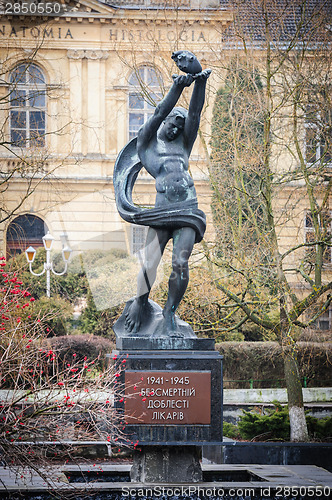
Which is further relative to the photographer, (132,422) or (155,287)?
(155,287)

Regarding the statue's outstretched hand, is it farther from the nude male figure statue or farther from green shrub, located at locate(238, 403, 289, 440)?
green shrub, located at locate(238, 403, 289, 440)

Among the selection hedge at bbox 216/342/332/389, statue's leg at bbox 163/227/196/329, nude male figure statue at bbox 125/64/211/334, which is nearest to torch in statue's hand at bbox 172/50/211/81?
nude male figure statue at bbox 125/64/211/334

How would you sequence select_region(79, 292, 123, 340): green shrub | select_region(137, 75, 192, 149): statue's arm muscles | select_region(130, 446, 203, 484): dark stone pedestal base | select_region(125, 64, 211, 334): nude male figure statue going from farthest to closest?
1. select_region(79, 292, 123, 340): green shrub
2. select_region(125, 64, 211, 334): nude male figure statue
3. select_region(137, 75, 192, 149): statue's arm muscles
4. select_region(130, 446, 203, 484): dark stone pedestal base

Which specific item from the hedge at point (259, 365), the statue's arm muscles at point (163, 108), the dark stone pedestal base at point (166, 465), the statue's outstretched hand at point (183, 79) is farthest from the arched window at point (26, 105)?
the hedge at point (259, 365)

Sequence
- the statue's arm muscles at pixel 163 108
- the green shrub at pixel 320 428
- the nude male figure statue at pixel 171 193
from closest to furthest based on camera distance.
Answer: the statue's arm muscles at pixel 163 108 < the nude male figure statue at pixel 171 193 < the green shrub at pixel 320 428

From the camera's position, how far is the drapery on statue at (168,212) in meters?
7.99

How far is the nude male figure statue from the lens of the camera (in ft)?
26.2

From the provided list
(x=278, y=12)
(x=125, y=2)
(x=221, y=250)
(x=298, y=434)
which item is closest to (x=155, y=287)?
(x=221, y=250)

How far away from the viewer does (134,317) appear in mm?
8273

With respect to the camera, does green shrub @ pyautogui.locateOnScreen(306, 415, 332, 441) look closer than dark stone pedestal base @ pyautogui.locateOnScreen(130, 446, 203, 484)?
No

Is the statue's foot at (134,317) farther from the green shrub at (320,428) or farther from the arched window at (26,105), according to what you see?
the green shrub at (320,428)

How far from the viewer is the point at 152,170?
8.23m

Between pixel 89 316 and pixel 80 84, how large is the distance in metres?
12.0

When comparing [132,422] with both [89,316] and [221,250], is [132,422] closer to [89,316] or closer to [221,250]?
[221,250]
